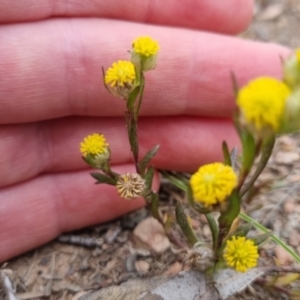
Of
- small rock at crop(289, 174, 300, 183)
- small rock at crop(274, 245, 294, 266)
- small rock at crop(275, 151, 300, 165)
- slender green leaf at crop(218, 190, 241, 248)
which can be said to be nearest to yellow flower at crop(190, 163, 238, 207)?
slender green leaf at crop(218, 190, 241, 248)

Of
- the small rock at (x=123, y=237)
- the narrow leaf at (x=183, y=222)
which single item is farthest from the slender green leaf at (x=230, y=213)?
the small rock at (x=123, y=237)

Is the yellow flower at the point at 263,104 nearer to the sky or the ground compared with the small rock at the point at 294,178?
nearer to the sky

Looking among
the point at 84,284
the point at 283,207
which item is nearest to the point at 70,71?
the point at 84,284

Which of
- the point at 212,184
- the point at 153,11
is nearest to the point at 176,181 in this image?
the point at 153,11

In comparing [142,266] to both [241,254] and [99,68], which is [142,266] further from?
[99,68]

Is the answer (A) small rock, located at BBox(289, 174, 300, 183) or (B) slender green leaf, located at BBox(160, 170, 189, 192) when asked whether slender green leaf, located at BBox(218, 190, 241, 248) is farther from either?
(A) small rock, located at BBox(289, 174, 300, 183)

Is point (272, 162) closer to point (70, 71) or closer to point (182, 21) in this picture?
point (182, 21)

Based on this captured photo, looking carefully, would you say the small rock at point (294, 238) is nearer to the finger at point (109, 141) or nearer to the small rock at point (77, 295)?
the finger at point (109, 141)
